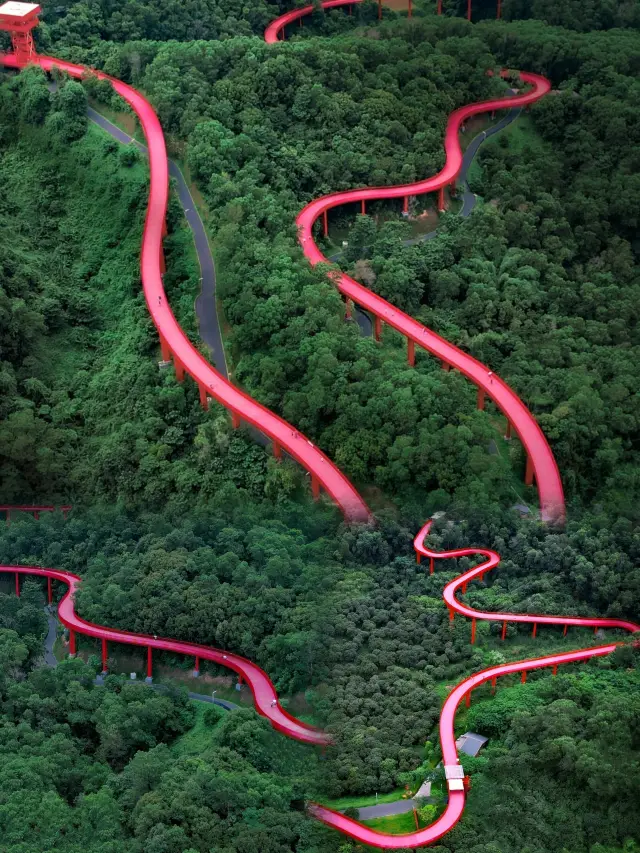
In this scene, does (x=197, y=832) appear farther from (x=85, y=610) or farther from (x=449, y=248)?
(x=449, y=248)

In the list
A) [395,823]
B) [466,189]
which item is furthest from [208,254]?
[395,823]

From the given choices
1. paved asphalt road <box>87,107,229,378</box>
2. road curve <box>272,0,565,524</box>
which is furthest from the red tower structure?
road curve <box>272,0,565,524</box>

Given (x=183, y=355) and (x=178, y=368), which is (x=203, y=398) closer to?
(x=178, y=368)

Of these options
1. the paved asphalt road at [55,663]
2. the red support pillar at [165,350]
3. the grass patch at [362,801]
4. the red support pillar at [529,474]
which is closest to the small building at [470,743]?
the grass patch at [362,801]

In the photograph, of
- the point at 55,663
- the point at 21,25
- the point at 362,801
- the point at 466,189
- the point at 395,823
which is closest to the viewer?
the point at 395,823

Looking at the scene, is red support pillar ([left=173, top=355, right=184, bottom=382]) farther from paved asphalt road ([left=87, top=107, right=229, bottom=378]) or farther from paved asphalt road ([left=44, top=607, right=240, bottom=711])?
paved asphalt road ([left=44, top=607, right=240, bottom=711])
